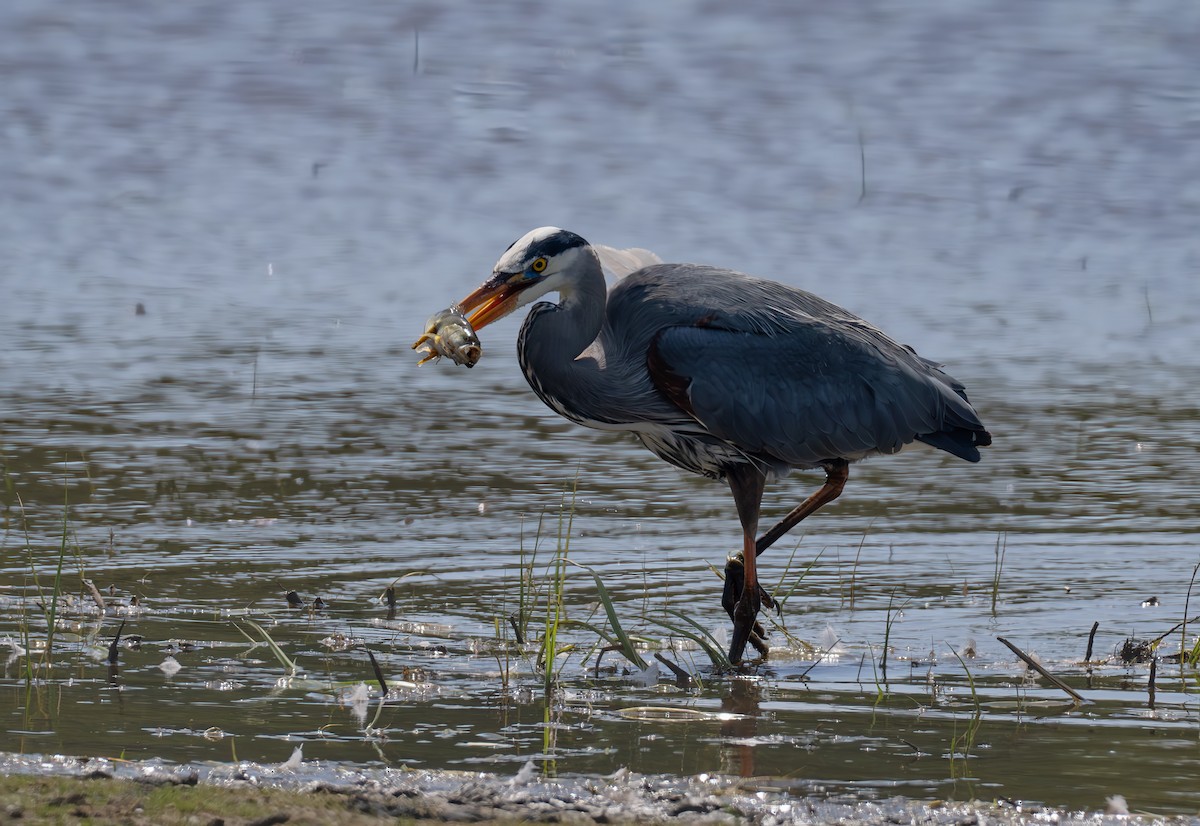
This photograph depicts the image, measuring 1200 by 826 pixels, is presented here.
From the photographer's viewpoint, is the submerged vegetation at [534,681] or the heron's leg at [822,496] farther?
the heron's leg at [822,496]

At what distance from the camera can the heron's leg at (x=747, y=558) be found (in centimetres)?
607

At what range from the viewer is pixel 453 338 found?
6.15m

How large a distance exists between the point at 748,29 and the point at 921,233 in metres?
4.38

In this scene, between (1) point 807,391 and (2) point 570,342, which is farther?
(1) point 807,391

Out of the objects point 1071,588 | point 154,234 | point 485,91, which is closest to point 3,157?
point 154,234

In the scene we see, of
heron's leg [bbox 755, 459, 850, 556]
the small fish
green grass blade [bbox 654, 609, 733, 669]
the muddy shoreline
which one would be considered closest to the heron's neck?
the small fish

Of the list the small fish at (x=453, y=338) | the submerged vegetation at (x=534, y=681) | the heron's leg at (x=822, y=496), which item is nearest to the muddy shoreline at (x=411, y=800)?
the submerged vegetation at (x=534, y=681)

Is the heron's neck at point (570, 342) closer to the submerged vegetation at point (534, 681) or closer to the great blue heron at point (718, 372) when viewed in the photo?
the great blue heron at point (718, 372)

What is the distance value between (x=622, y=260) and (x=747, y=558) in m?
1.41

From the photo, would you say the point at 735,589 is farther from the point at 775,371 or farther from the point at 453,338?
the point at 453,338

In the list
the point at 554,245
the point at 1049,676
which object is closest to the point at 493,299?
the point at 554,245

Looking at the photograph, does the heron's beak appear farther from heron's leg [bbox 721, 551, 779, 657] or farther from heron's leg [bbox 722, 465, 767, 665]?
heron's leg [bbox 721, 551, 779, 657]

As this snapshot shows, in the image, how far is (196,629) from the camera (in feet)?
19.4

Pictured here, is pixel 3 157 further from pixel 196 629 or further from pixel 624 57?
pixel 196 629
